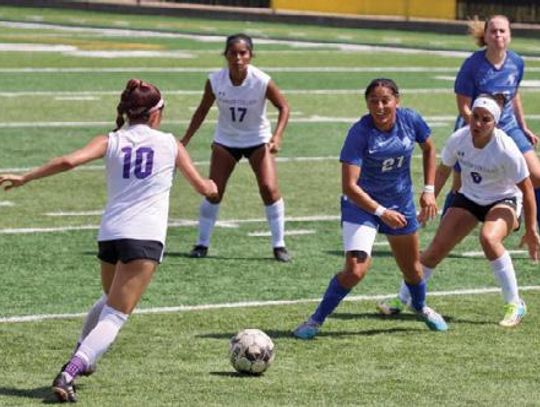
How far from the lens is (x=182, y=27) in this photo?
47.1 meters

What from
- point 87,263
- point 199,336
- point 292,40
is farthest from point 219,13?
point 199,336

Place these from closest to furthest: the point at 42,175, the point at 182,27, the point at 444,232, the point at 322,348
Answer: the point at 42,175 < the point at 322,348 < the point at 444,232 < the point at 182,27

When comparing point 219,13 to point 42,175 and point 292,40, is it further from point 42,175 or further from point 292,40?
point 42,175

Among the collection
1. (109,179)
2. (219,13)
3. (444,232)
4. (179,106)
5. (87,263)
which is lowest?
(219,13)

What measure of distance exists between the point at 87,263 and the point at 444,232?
367cm

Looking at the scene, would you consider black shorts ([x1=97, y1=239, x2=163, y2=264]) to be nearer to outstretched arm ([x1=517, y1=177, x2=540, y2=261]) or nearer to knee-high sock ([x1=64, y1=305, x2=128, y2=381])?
knee-high sock ([x1=64, y1=305, x2=128, y2=381])

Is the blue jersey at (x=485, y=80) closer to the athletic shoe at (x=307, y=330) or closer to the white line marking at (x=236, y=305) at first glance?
the white line marking at (x=236, y=305)

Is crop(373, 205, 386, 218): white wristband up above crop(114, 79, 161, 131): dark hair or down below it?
below

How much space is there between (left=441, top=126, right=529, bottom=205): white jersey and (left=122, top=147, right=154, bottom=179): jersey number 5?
129 inches

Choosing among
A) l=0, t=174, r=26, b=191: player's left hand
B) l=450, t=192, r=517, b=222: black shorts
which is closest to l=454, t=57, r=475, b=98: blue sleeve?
l=450, t=192, r=517, b=222: black shorts

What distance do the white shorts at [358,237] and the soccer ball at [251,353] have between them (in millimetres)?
1373

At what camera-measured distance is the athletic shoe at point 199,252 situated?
1645 cm

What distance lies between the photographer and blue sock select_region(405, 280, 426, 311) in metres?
13.2

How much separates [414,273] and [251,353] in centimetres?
217
